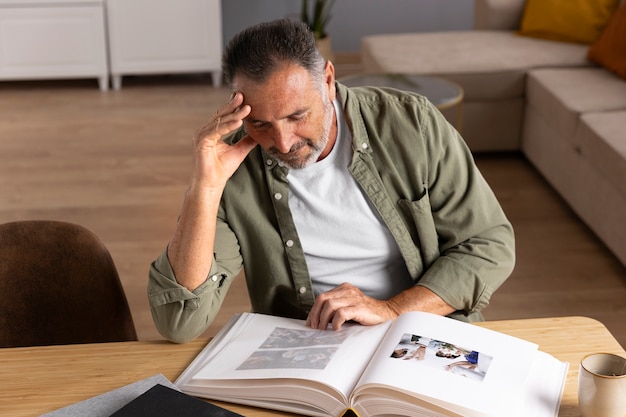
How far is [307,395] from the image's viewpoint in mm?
1351

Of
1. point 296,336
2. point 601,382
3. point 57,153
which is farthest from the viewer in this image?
point 57,153

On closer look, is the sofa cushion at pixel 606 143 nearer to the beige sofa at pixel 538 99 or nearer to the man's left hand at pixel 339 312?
the beige sofa at pixel 538 99

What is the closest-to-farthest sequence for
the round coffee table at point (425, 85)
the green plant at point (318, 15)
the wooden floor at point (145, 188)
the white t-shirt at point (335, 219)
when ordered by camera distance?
the white t-shirt at point (335, 219)
the wooden floor at point (145, 188)
the round coffee table at point (425, 85)
the green plant at point (318, 15)

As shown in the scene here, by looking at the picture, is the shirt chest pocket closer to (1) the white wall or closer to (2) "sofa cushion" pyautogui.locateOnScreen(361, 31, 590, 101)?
(2) "sofa cushion" pyautogui.locateOnScreen(361, 31, 590, 101)

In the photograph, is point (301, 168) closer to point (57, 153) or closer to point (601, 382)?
point (601, 382)

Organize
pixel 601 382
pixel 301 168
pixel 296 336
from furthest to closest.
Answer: pixel 301 168 < pixel 296 336 < pixel 601 382

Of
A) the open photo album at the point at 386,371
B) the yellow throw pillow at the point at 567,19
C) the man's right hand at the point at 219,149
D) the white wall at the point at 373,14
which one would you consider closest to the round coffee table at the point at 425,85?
the yellow throw pillow at the point at 567,19

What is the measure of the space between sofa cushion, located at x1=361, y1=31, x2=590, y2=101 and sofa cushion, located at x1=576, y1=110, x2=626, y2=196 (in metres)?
0.71

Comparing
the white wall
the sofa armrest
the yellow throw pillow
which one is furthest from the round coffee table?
the white wall

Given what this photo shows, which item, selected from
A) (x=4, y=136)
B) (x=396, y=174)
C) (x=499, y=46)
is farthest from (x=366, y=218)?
(x=4, y=136)

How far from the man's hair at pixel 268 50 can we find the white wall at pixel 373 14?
14.5 feet

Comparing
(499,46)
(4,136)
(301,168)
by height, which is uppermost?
(301,168)

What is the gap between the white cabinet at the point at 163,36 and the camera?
5.59 m

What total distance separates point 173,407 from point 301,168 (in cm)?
55
